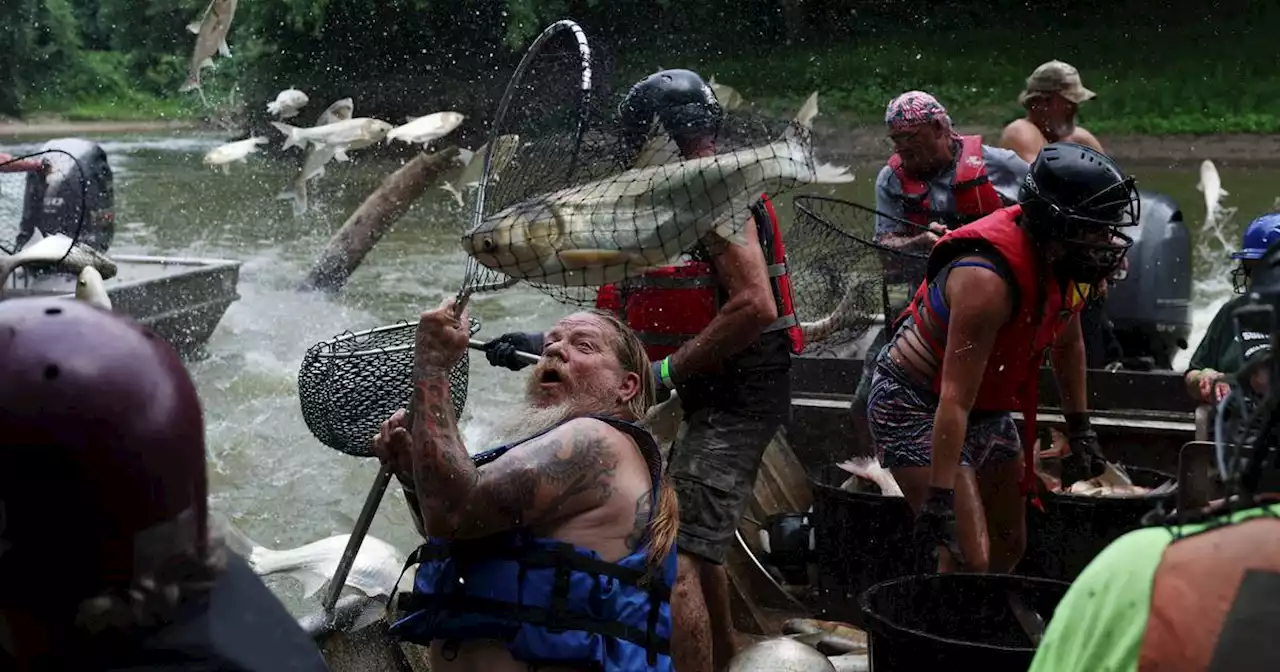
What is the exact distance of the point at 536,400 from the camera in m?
3.73

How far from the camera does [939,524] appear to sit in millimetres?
4570

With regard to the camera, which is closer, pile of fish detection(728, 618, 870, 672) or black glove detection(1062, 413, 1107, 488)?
pile of fish detection(728, 618, 870, 672)

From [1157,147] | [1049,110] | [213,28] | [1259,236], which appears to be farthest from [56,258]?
[1157,147]

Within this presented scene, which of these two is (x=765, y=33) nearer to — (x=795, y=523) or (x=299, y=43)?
(x=299, y=43)

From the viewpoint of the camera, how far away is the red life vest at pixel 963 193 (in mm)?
6742

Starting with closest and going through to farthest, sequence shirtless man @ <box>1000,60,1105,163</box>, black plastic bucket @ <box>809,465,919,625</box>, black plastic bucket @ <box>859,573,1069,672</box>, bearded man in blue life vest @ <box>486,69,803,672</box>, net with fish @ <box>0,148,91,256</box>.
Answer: black plastic bucket @ <box>859,573,1069,672</box>
bearded man in blue life vest @ <box>486,69,803,672</box>
black plastic bucket @ <box>809,465,919,625</box>
shirtless man @ <box>1000,60,1105,163</box>
net with fish @ <box>0,148,91,256</box>

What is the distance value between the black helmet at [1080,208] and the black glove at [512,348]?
158cm

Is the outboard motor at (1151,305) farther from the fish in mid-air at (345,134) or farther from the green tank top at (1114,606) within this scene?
the green tank top at (1114,606)

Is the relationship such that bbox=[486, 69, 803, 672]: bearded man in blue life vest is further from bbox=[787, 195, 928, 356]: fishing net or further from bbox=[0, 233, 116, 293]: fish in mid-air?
bbox=[0, 233, 116, 293]: fish in mid-air

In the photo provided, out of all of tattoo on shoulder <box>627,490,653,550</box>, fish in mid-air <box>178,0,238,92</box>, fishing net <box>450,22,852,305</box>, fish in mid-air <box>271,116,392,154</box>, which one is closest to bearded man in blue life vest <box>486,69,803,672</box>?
fishing net <box>450,22,852,305</box>

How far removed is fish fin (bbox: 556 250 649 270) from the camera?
3371mm

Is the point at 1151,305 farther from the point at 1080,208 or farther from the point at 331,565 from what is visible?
the point at 331,565

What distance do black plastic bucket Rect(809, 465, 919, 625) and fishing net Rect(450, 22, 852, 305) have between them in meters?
1.96

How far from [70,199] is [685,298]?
338 inches
